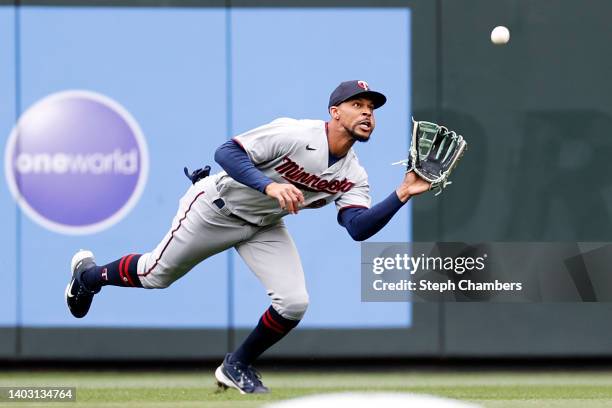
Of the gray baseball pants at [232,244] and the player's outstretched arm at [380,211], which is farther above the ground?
the player's outstretched arm at [380,211]

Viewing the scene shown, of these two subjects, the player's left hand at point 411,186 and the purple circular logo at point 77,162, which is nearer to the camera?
the player's left hand at point 411,186

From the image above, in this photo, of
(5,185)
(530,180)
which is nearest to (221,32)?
(5,185)

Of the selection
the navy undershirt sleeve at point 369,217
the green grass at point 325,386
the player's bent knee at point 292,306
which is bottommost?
the green grass at point 325,386

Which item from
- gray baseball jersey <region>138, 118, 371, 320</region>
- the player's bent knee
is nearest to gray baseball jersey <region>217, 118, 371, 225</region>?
gray baseball jersey <region>138, 118, 371, 320</region>

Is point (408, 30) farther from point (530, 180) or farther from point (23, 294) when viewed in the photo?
point (23, 294)

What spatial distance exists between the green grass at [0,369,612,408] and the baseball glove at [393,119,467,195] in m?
1.22

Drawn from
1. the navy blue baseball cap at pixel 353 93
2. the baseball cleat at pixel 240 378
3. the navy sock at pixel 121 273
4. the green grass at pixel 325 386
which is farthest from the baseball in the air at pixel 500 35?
the baseball cleat at pixel 240 378

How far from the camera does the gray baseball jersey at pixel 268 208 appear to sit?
522 centimetres

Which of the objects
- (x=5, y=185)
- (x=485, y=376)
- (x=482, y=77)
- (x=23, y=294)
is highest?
(x=482, y=77)

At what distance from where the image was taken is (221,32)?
764 centimetres

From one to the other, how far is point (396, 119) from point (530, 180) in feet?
3.20

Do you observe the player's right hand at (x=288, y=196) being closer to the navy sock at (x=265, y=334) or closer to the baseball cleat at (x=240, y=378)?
the navy sock at (x=265, y=334)

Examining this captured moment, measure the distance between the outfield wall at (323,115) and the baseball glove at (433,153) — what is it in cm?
260

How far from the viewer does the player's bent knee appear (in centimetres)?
531
